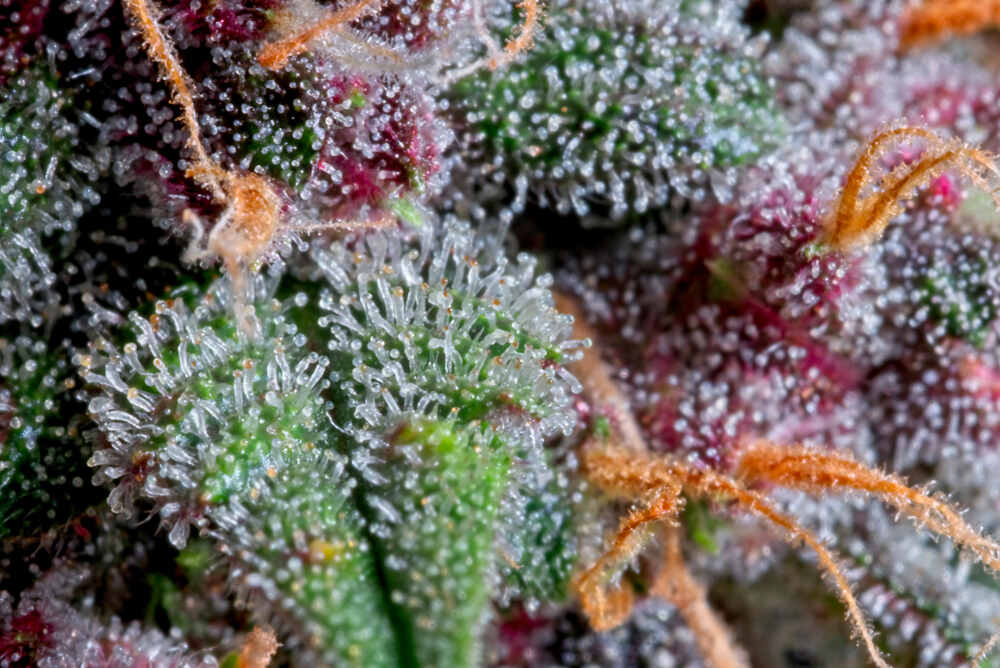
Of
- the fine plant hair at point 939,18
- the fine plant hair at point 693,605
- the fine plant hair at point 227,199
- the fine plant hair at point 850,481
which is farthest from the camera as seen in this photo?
the fine plant hair at point 939,18

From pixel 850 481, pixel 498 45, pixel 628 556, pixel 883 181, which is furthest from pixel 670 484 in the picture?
pixel 498 45

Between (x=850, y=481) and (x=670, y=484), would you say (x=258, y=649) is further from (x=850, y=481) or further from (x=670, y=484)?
(x=850, y=481)

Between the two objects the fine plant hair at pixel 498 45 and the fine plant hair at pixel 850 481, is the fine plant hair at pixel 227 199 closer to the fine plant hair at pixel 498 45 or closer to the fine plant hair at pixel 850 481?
the fine plant hair at pixel 498 45

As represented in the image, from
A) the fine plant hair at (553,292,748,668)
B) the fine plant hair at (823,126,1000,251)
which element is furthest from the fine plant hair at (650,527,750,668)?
the fine plant hair at (823,126,1000,251)

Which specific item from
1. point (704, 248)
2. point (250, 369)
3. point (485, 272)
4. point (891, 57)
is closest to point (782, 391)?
point (704, 248)

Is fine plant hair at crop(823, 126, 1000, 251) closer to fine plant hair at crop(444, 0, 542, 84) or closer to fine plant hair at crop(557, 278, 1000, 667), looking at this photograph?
fine plant hair at crop(557, 278, 1000, 667)

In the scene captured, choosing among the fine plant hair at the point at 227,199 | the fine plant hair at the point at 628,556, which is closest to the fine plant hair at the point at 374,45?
the fine plant hair at the point at 227,199

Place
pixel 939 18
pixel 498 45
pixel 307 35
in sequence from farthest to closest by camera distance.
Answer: pixel 939 18, pixel 498 45, pixel 307 35

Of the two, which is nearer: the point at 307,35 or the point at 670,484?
the point at 307,35
